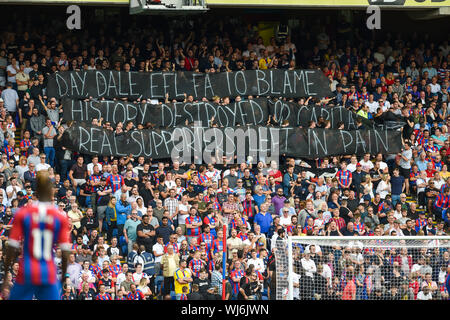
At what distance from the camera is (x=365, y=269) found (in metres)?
16.5

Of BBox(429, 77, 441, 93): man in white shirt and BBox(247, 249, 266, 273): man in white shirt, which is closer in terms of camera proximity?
BBox(247, 249, 266, 273): man in white shirt

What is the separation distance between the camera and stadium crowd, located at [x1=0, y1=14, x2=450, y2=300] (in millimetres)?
17297

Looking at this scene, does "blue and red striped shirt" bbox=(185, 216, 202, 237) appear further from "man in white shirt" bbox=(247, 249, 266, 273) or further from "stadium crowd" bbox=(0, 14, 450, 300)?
"man in white shirt" bbox=(247, 249, 266, 273)

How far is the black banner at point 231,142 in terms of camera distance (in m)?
21.4

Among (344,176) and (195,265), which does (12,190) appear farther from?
(344,176)

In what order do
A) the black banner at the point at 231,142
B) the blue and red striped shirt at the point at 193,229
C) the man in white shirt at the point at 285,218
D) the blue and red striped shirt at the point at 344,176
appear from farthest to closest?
the black banner at the point at 231,142
the blue and red striped shirt at the point at 344,176
the man in white shirt at the point at 285,218
the blue and red striped shirt at the point at 193,229

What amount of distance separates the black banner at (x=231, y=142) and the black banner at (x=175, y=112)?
633mm

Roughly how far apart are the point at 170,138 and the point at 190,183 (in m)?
1.98

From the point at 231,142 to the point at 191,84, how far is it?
234cm

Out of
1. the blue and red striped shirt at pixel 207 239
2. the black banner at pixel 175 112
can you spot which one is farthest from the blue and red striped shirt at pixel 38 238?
the black banner at pixel 175 112

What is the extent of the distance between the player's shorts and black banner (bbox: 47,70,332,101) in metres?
12.8

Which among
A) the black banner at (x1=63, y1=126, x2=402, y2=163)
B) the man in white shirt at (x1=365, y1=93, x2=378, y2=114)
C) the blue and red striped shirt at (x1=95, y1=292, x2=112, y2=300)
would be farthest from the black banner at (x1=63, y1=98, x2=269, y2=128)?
the blue and red striped shirt at (x1=95, y1=292, x2=112, y2=300)

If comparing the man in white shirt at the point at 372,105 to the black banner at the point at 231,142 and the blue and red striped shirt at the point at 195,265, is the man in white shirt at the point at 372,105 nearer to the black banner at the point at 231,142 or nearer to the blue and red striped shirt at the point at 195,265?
the black banner at the point at 231,142
